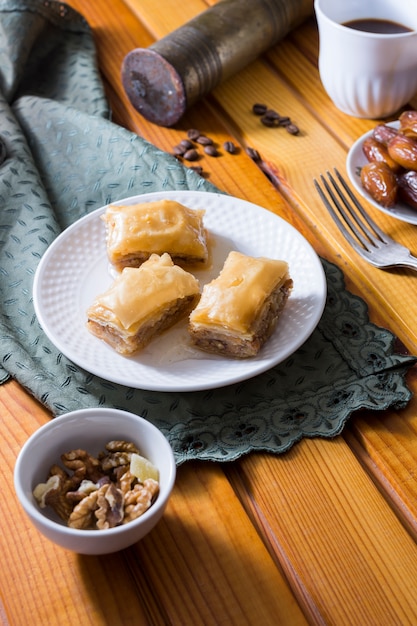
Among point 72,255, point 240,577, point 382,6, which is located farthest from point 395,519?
point 382,6

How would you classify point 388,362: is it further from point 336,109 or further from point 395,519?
point 336,109

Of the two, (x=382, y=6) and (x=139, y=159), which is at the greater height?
(x=382, y=6)

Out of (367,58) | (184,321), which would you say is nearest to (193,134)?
(367,58)

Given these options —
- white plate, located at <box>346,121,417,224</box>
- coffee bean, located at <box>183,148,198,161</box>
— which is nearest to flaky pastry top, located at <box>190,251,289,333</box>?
white plate, located at <box>346,121,417,224</box>

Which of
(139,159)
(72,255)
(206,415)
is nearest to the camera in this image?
(206,415)

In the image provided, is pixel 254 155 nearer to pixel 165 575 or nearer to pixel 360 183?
pixel 360 183

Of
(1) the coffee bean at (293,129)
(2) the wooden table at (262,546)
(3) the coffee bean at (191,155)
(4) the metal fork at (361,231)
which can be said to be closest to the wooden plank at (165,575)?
(2) the wooden table at (262,546)

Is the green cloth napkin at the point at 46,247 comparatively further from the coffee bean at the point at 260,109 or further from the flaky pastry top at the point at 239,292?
the coffee bean at the point at 260,109

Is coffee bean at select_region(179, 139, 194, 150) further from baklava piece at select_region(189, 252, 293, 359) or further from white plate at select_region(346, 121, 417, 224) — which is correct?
baklava piece at select_region(189, 252, 293, 359)
